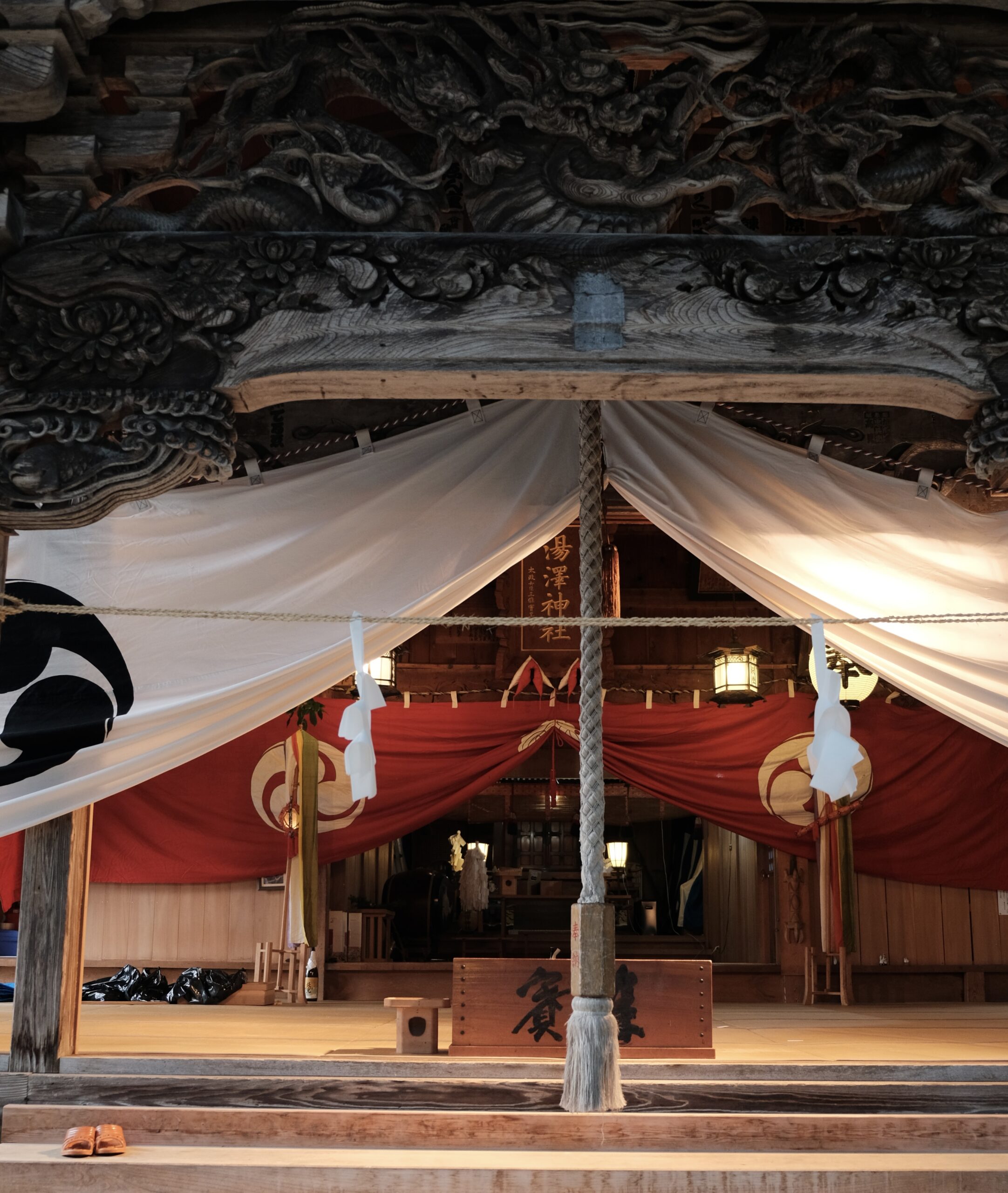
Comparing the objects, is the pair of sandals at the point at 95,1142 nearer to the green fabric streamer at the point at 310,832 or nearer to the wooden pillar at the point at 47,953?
the wooden pillar at the point at 47,953

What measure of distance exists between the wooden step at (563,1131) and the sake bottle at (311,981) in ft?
15.4

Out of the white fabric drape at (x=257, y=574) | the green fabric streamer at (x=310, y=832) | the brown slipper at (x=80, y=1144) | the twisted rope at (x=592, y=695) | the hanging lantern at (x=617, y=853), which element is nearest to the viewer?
the brown slipper at (x=80, y=1144)

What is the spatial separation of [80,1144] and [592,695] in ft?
6.56

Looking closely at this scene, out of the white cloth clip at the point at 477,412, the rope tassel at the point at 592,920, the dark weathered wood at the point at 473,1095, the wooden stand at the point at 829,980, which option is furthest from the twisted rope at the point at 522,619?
the wooden stand at the point at 829,980

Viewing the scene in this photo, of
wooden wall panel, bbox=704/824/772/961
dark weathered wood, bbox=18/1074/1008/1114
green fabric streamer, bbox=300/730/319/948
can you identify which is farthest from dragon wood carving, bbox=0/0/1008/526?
wooden wall panel, bbox=704/824/772/961

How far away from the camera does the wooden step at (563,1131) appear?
3.61 m

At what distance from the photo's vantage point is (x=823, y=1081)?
4598 millimetres

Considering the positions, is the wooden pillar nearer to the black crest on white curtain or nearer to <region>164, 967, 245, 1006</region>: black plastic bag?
the black crest on white curtain

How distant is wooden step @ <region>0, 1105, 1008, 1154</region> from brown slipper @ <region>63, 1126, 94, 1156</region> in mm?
760

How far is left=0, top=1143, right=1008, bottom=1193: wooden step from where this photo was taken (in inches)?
115

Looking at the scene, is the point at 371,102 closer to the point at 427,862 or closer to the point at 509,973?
the point at 509,973

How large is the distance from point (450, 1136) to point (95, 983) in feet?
18.5

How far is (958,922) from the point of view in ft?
29.9

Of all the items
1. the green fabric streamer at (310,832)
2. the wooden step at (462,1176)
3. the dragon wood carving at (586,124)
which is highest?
the dragon wood carving at (586,124)
